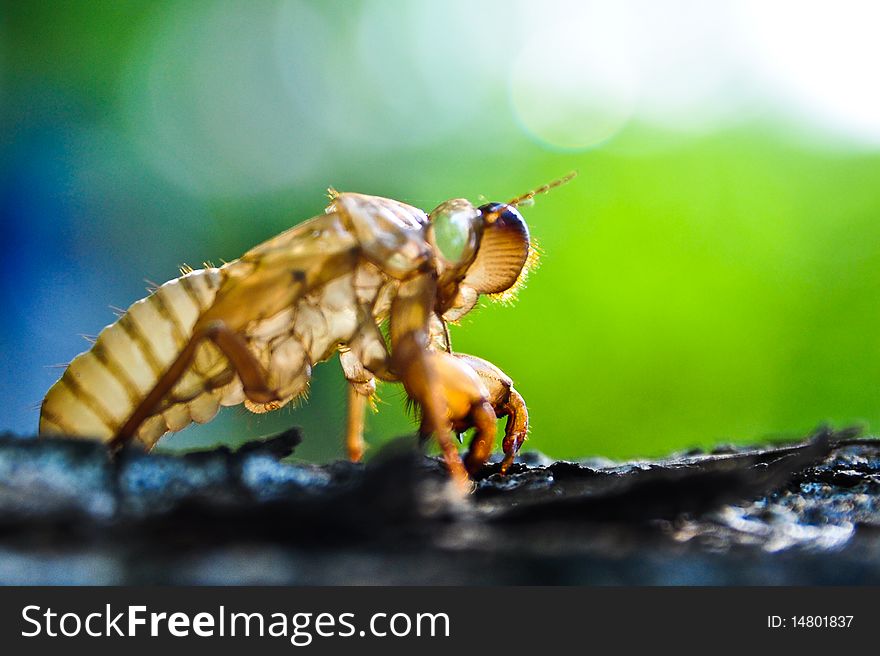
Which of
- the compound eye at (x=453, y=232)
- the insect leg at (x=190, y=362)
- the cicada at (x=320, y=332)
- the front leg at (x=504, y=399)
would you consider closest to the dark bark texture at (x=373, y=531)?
the insect leg at (x=190, y=362)

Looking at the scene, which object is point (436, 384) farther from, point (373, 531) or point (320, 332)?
point (373, 531)

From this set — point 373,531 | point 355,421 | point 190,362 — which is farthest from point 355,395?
point 373,531

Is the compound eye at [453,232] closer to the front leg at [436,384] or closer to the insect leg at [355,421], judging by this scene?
the front leg at [436,384]

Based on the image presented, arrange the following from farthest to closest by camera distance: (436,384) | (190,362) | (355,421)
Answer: (355,421), (436,384), (190,362)

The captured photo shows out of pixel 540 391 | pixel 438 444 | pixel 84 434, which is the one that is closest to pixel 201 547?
pixel 438 444

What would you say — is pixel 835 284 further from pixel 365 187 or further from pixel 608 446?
pixel 365 187

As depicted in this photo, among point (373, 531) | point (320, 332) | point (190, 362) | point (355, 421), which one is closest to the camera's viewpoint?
point (373, 531)

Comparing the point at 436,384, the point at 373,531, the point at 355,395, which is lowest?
the point at 373,531
